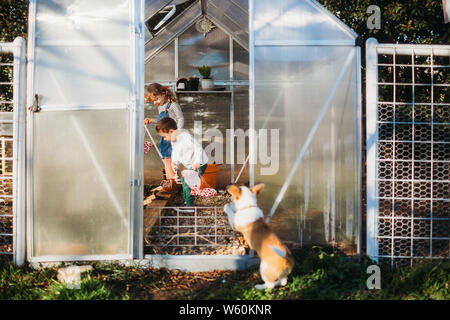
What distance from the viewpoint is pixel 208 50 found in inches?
294

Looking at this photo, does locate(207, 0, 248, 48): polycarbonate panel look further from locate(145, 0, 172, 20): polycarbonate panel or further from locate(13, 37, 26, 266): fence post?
locate(13, 37, 26, 266): fence post

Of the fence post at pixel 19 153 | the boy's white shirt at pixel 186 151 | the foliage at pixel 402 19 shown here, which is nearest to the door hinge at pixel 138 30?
the fence post at pixel 19 153

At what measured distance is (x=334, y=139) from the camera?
3.70m

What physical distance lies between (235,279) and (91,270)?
138 cm

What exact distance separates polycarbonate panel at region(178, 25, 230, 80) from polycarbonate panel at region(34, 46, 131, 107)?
4.03 metres

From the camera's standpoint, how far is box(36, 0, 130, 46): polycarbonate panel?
361 centimetres

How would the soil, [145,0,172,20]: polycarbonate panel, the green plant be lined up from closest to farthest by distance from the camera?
the soil, [145,0,172,20]: polycarbonate panel, the green plant

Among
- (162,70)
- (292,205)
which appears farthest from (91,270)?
(162,70)

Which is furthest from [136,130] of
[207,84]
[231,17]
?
[231,17]

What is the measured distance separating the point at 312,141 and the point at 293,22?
4.07 ft

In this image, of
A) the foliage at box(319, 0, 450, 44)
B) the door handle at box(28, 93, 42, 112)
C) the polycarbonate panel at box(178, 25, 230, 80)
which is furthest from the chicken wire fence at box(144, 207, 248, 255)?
the polycarbonate panel at box(178, 25, 230, 80)

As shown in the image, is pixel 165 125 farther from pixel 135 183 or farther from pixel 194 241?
pixel 194 241

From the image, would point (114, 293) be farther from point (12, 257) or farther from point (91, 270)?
point (12, 257)

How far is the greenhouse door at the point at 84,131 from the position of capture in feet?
11.8
